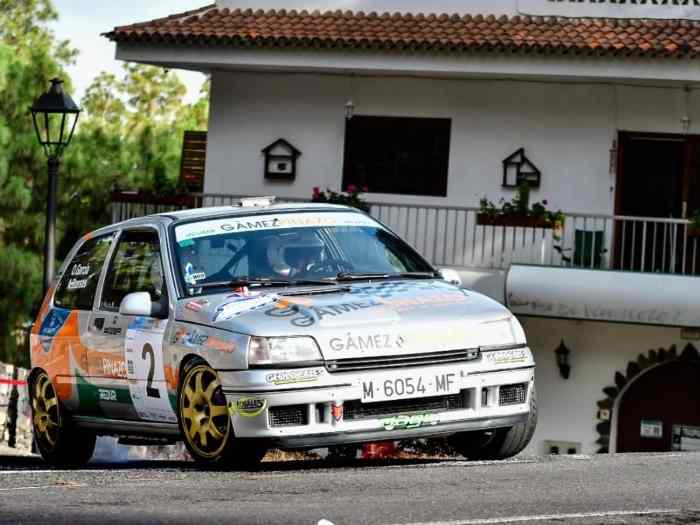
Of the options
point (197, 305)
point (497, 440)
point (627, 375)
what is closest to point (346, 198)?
point (627, 375)

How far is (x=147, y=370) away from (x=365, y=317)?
1807mm

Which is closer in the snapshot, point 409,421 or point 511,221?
point 409,421

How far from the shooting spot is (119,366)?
1202 cm

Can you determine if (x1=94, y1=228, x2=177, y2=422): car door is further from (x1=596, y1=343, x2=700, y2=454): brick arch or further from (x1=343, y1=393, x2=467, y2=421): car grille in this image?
(x1=596, y1=343, x2=700, y2=454): brick arch

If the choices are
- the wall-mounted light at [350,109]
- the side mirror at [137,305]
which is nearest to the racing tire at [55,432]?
the side mirror at [137,305]

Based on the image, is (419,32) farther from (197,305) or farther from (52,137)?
(197,305)

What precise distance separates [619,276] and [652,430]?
299cm

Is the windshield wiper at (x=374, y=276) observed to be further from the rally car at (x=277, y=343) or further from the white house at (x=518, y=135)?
Answer: the white house at (x=518, y=135)

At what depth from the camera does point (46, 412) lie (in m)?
13.2

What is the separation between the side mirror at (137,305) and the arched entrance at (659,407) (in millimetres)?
15304

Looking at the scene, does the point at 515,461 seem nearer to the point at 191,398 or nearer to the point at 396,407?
the point at 396,407

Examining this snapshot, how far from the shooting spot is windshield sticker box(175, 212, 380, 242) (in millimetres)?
11727

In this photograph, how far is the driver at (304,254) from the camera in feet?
37.7

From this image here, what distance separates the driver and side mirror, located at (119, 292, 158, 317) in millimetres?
890
